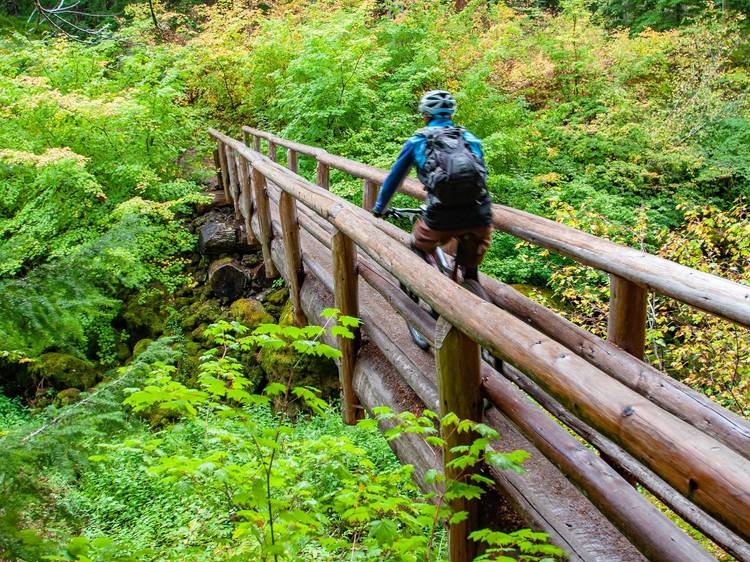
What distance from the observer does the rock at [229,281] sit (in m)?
9.93

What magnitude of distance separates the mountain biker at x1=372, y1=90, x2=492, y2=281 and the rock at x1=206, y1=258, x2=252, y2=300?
673cm

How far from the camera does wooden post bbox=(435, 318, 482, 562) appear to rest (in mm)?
2158

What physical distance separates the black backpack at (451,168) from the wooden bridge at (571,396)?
0.41 meters

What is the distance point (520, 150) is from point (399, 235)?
7775mm

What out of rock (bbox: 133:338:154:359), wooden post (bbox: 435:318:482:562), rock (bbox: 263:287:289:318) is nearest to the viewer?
wooden post (bbox: 435:318:482:562)

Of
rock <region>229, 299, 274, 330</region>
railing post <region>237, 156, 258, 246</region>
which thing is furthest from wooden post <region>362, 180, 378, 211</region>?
rock <region>229, 299, 274, 330</region>

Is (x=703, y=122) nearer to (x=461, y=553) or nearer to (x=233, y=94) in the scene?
(x=233, y=94)

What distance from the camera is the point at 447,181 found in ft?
10.2

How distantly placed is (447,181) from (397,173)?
516 millimetres

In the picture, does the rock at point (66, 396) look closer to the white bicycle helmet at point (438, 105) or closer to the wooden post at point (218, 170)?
the wooden post at point (218, 170)

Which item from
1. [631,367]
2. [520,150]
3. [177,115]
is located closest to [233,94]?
[177,115]

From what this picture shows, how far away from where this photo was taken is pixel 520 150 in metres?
11.3

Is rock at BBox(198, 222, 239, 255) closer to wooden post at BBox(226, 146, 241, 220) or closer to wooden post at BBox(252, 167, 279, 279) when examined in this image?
wooden post at BBox(226, 146, 241, 220)

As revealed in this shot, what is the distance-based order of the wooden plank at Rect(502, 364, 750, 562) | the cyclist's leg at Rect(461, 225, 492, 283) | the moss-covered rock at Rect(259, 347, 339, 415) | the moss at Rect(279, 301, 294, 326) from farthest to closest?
1. the moss at Rect(279, 301, 294, 326)
2. the moss-covered rock at Rect(259, 347, 339, 415)
3. the cyclist's leg at Rect(461, 225, 492, 283)
4. the wooden plank at Rect(502, 364, 750, 562)
